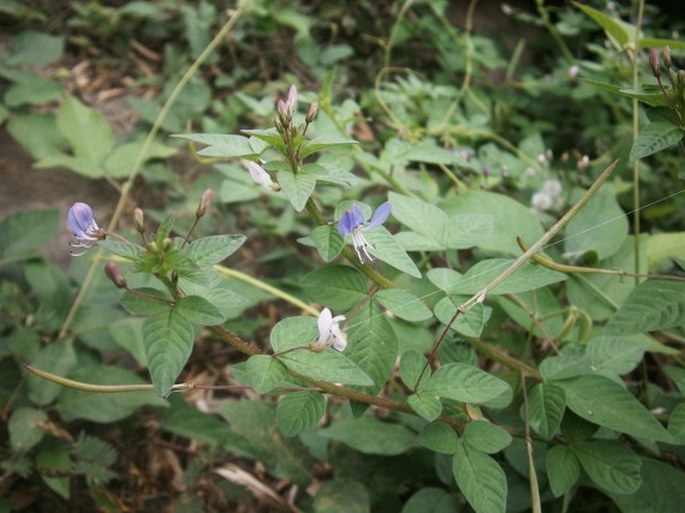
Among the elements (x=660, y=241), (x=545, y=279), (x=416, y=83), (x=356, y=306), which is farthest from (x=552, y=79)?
(x=356, y=306)

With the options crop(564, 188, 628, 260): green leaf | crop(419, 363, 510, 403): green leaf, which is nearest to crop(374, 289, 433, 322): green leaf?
crop(419, 363, 510, 403): green leaf

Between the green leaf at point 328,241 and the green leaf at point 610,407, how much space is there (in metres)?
0.46

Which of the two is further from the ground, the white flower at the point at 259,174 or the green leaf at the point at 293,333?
the white flower at the point at 259,174

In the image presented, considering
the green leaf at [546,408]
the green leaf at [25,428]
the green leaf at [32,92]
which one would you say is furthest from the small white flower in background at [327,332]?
the green leaf at [32,92]

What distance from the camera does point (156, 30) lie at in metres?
2.67

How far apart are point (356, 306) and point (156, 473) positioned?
910 mm

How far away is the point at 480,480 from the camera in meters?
0.93

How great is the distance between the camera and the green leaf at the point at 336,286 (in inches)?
38.1

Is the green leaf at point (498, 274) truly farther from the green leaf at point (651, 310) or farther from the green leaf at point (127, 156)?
the green leaf at point (127, 156)

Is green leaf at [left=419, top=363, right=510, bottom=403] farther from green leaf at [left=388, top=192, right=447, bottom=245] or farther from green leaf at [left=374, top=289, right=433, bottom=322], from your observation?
green leaf at [left=388, top=192, right=447, bottom=245]

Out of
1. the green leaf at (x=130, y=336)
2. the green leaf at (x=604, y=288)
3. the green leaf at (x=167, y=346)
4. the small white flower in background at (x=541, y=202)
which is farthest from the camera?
the small white flower in background at (x=541, y=202)

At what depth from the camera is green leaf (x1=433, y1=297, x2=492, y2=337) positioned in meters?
0.92

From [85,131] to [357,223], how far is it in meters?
1.39

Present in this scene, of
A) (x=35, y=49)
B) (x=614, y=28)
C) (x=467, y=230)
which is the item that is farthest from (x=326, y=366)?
(x=35, y=49)
